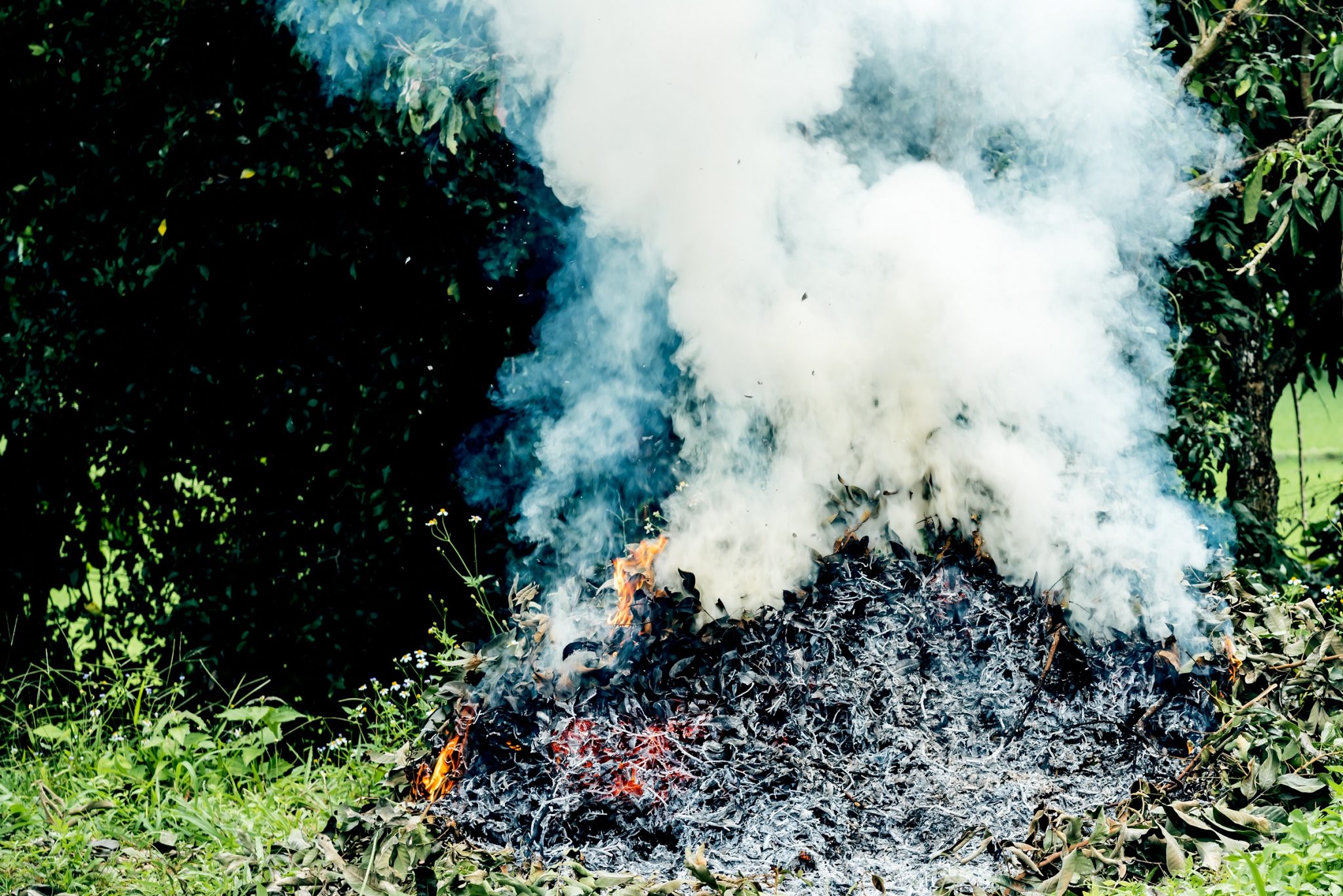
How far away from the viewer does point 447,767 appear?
3.51m

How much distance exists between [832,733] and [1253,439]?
327 centimetres

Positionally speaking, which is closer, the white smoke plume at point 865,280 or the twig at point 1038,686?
the twig at point 1038,686

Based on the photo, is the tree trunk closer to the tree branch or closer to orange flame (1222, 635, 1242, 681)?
the tree branch

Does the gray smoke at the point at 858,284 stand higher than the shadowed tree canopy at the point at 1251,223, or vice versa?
the shadowed tree canopy at the point at 1251,223

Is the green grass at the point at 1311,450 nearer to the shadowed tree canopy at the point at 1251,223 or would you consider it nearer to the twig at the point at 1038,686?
the shadowed tree canopy at the point at 1251,223

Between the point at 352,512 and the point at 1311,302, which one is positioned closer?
the point at 352,512

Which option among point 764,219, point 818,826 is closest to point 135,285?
point 764,219

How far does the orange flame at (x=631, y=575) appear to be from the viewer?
12.3 feet

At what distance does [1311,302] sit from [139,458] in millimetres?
5453

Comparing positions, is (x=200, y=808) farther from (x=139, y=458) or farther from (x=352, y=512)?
(x=139, y=458)

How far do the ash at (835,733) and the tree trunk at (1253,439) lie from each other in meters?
2.35

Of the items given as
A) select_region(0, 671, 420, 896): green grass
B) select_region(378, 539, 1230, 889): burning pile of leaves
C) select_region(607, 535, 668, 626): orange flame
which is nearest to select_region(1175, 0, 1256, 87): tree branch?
select_region(378, 539, 1230, 889): burning pile of leaves

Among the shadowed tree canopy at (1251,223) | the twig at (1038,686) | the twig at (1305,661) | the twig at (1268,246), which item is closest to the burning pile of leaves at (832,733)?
the twig at (1038,686)

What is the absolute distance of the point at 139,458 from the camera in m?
5.18
